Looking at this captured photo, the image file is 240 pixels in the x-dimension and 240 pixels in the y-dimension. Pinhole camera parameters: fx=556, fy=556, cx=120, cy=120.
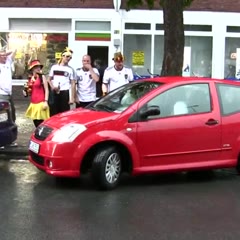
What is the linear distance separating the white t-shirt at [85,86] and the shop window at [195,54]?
364 inches

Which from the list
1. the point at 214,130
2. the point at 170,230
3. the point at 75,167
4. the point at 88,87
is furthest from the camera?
the point at 88,87

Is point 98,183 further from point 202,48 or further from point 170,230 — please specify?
point 202,48

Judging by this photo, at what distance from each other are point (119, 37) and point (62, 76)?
8570mm

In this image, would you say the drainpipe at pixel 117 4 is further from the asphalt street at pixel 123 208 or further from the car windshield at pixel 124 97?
the asphalt street at pixel 123 208

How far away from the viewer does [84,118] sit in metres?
7.41

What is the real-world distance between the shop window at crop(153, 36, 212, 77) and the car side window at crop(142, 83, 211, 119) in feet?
38.7

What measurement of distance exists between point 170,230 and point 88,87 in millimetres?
5491

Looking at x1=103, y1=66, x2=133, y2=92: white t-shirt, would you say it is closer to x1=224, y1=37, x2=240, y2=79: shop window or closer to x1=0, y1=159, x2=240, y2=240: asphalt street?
x1=0, y1=159, x2=240, y2=240: asphalt street

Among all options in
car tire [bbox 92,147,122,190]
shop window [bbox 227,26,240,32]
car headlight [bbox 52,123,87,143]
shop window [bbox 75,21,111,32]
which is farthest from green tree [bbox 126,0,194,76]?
shop window [bbox 227,26,240,32]

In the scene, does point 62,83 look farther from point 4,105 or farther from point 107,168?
point 107,168

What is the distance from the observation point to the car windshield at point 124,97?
768 cm

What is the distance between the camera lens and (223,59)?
19562 millimetres

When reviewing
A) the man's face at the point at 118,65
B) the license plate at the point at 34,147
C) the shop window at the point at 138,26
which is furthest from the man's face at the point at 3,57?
the shop window at the point at 138,26

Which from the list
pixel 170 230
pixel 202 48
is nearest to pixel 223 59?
pixel 202 48
